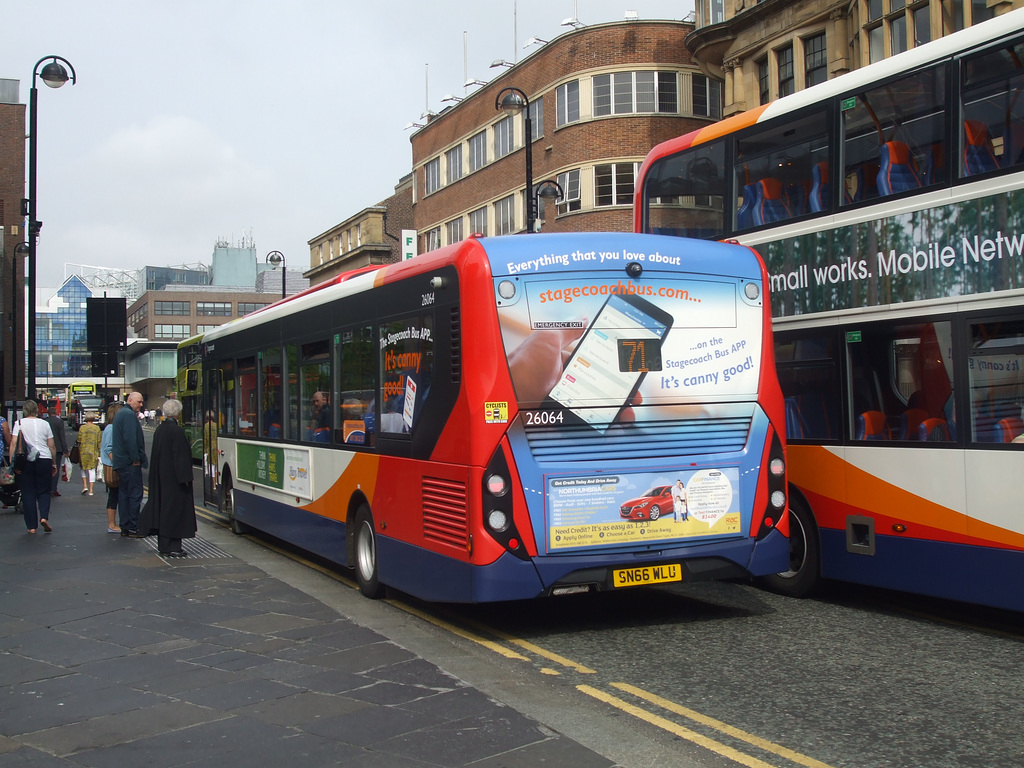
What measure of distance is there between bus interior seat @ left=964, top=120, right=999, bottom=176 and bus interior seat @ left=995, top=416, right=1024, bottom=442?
1.76m

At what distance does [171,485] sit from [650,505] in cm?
693

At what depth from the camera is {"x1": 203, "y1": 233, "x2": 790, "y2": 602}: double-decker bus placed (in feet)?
24.2

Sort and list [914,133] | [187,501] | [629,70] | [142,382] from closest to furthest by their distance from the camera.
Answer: [914,133] → [187,501] → [629,70] → [142,382]

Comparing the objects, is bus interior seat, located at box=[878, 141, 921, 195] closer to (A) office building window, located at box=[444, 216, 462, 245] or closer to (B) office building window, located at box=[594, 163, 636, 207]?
(B) office building window, located at box=[594, 163, 636, 207]

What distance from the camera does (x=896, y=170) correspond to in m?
8.21

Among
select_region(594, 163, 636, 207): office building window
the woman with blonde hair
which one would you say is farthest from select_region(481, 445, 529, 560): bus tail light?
select_region(594, 163, 636, 207): office building window

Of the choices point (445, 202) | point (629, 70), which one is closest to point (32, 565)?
point (629, 70)

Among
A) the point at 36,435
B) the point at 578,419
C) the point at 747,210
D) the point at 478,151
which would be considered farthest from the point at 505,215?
the point at 578,419

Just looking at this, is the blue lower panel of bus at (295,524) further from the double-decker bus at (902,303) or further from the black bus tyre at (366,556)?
the double-decker bus at (902,303)

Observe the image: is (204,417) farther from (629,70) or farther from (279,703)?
(629,70)

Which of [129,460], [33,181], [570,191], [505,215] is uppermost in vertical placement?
[505,215]

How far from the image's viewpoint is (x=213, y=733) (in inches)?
214

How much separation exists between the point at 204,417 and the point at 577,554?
1037 centimetres

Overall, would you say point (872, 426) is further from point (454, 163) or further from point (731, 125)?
point (454, 163)
